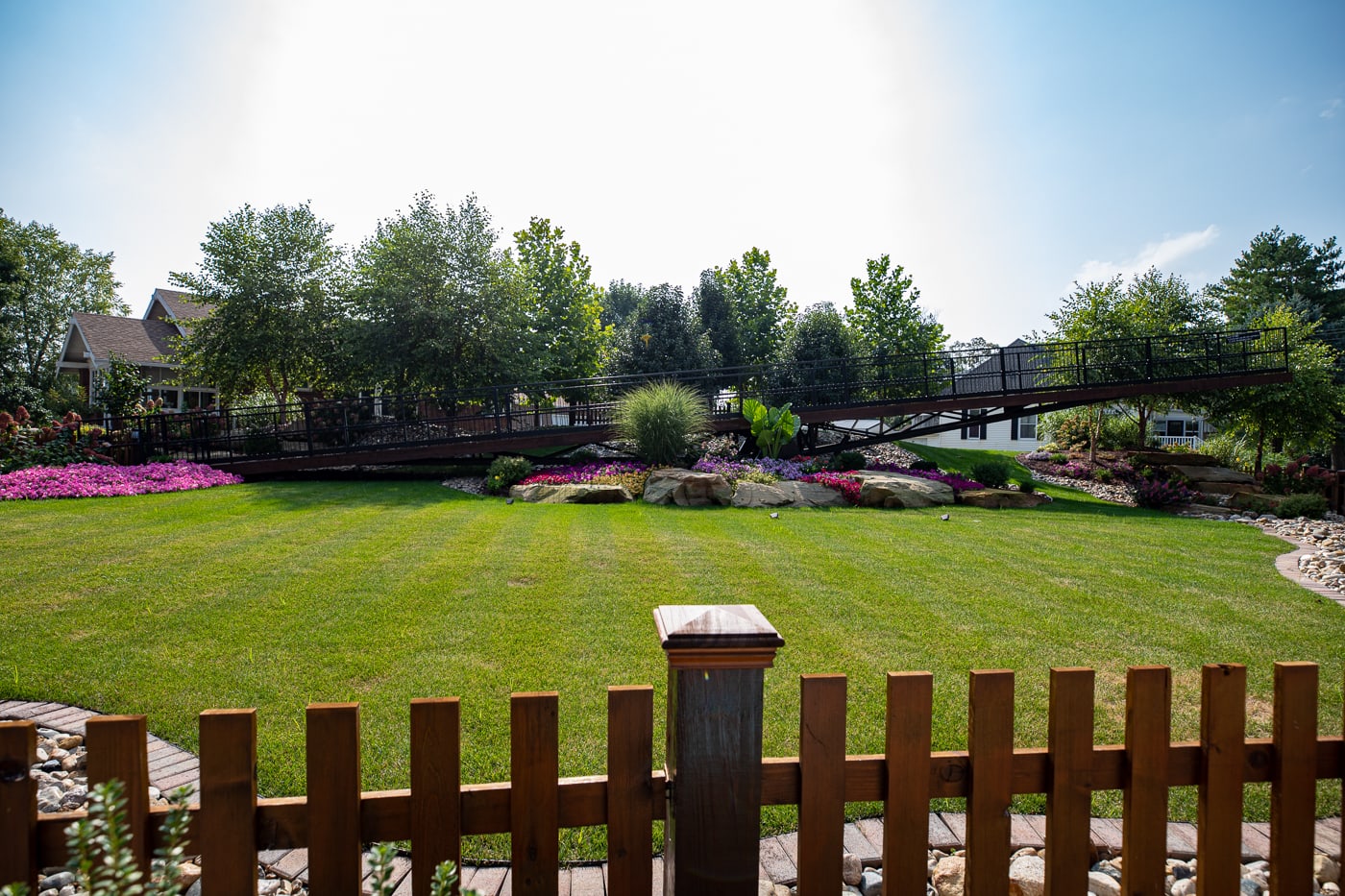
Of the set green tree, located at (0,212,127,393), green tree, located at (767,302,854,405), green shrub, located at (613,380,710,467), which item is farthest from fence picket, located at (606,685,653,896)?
green tree, located at (0,212,127,393)

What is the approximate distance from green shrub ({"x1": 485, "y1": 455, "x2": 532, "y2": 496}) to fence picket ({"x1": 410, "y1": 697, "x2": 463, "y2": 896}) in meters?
11.6

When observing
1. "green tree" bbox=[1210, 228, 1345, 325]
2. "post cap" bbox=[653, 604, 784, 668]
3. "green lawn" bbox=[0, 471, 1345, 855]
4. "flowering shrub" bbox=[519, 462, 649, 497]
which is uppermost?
"green tree" bbox=[1210, 228, 1345, 325]

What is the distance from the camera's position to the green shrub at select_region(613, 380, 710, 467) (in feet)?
44.2

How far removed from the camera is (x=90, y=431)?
13.7 meters

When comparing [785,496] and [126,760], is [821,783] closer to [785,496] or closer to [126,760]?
[126,760]

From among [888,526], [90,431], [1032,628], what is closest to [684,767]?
[1032,628]

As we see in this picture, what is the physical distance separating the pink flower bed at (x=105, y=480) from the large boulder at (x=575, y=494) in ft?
21.3

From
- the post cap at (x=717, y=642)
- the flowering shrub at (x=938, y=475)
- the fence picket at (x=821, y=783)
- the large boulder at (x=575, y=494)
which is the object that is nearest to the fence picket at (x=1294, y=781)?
the fence picket at (x=821, y=783)

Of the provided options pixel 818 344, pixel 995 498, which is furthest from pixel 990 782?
pixel 818 344

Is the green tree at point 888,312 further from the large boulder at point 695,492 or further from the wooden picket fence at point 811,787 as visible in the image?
the wooden picket fence at point 811,787

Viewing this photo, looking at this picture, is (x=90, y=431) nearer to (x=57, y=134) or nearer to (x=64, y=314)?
(x=57, y=134)

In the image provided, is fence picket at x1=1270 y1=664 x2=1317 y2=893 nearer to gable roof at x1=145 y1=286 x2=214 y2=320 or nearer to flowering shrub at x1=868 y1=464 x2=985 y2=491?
flowering shrub at x1=868 y1=464 x2=985 y2=491

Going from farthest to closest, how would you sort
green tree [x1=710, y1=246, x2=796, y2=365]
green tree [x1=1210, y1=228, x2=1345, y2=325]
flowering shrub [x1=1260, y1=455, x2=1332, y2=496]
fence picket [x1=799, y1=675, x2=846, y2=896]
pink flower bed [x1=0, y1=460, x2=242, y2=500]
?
green tree [x1=1210, y1=228, x2=1345, y2=325], green tree [x1=710, y1=246, x2=796, y2=365], flowering shrub [x1=1260, y1=455, x2=1332, y2=496], pink flower bed [x1=0, y1=460, x2=242, y2=500], fence picket [x1=799, y1=675, x2=846, y2=896]

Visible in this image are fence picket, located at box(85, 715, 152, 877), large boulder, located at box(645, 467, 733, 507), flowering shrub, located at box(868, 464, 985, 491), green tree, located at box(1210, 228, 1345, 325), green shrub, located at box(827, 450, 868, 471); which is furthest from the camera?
green tree, located at box(1210, 228, 1345, 325)
